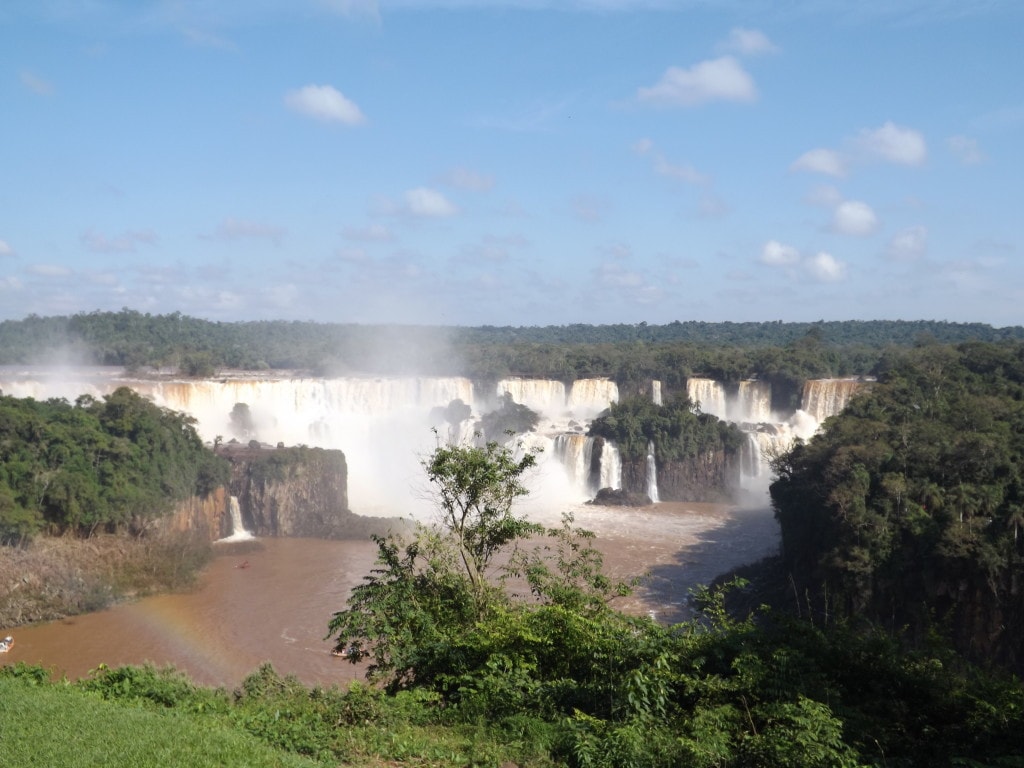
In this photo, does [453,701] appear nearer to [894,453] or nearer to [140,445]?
[894,453]

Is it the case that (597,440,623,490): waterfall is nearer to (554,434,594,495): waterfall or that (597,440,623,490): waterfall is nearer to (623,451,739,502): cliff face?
(623,451,739,502): cliff face

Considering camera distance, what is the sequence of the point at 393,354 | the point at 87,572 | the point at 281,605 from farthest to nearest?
1. the point at 393,354
2. the point at 281,605
3. the point at 87,572

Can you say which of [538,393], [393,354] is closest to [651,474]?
[538,393]

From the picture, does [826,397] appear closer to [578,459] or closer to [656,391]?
[656,391]

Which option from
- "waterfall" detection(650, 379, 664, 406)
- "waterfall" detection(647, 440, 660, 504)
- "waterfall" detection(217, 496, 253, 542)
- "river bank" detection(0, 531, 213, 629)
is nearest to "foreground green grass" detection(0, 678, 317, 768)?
"river bank" detection(0, 531, 213, 629)

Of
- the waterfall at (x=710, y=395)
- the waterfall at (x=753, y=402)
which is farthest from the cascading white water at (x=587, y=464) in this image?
the waterfall at (x=753, y=402)

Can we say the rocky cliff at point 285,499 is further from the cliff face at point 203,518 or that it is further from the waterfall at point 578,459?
the waterfall at point 578,459
